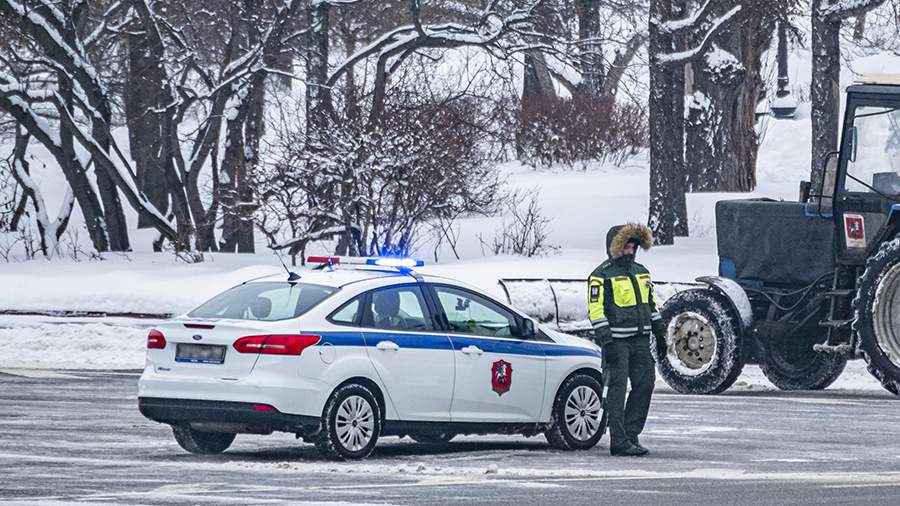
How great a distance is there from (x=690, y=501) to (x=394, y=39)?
67.7 feet

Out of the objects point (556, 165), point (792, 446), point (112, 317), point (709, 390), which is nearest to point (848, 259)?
point (709, 390)

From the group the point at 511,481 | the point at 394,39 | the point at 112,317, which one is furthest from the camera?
the point at 394,39

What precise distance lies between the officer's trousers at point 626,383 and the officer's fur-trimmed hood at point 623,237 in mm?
650

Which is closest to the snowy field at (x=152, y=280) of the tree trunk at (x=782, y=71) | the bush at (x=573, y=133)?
the bush at (x=573, y=133)

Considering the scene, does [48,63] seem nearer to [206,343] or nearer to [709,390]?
[709,390]

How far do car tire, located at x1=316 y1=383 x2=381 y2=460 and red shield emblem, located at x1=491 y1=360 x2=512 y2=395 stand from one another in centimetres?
112

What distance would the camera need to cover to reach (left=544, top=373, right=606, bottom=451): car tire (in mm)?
14234

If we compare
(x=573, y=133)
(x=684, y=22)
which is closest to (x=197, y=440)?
(x=684, y=22)

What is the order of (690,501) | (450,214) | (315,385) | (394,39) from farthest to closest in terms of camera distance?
(394,39)
(450,214)
(315,385)
(690,501)

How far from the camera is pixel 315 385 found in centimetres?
1268

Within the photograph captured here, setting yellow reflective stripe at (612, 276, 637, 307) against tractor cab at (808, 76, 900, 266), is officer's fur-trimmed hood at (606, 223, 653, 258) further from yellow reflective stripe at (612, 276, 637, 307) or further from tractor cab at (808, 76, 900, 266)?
tractor cab at (808, 76, 900, 266)

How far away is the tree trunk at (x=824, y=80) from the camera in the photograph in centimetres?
2800

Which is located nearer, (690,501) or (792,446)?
(690,501)

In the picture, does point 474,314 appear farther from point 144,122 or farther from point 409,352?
point 144,122
